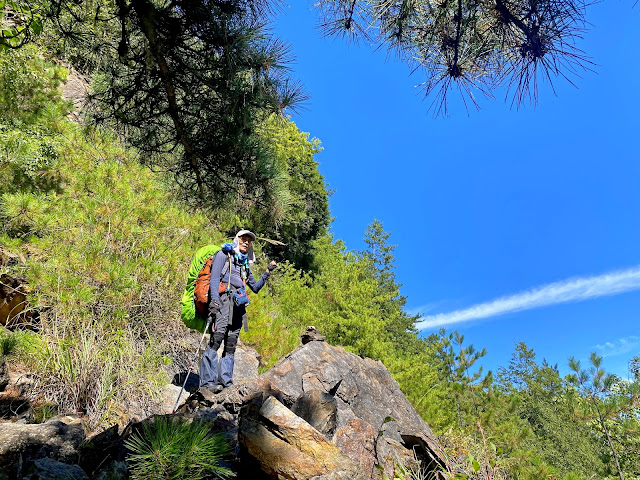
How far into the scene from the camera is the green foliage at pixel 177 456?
154cm

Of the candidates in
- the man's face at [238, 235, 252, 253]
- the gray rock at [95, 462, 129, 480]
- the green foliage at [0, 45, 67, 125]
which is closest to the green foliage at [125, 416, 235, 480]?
the gray rock at [95, 462, 129, 480]

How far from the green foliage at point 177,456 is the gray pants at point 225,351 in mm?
2198

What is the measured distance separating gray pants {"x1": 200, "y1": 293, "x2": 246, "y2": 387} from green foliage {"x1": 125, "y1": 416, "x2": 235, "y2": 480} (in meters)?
2.20

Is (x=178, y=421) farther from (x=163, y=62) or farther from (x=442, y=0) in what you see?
(x=442, y=0)

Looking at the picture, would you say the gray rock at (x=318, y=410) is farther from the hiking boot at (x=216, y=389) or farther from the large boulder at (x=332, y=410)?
the hiking boot at (x=216, y=389)

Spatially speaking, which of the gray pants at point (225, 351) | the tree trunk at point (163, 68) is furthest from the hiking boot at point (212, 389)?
the tree trunk at point (163, 68)

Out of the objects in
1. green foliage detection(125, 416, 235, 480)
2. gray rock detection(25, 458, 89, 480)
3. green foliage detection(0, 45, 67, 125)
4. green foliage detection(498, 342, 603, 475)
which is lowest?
gray rock detection(25, 458, 89, 480)

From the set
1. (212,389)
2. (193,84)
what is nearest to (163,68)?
(193,84)

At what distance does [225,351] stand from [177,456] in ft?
8.72

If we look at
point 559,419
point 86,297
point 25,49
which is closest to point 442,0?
point 86,297

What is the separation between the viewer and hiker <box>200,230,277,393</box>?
3.95 metres

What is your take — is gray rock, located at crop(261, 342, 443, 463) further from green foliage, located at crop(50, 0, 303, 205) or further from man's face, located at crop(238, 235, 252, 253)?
green foliage, located at crop(50, 0, 303, 205)

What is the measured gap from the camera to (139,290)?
15.0 feet

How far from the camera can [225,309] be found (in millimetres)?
4086
